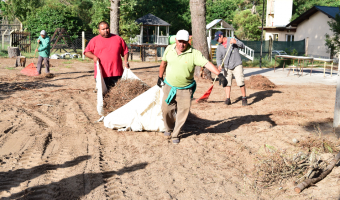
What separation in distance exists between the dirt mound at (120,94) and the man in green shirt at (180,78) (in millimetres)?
1105

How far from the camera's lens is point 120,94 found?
6238 millimetres

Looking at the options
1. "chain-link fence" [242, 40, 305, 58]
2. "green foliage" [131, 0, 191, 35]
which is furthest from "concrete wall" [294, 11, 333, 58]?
"green foliage" [131, 0, 191, 35]

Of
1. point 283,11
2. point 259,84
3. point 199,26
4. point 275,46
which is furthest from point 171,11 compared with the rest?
point 259,84

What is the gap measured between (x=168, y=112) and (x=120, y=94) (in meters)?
1.32

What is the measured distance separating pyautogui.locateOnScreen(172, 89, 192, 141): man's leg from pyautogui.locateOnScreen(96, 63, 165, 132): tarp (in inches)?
19.2

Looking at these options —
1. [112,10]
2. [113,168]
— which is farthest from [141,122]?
[112,10]

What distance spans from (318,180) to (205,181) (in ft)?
4.19

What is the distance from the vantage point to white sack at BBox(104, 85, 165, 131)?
5.58 m

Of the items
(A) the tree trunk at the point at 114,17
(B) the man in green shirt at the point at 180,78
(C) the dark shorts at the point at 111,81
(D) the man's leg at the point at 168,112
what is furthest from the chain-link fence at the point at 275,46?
(B) the man in green shirt at the point at 180,78

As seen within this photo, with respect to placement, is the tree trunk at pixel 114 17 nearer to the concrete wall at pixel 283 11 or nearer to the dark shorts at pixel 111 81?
the dark shorts at pixel 111 81

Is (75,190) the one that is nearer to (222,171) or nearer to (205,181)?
(205,181)

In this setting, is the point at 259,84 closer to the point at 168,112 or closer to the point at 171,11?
the point at 168,112

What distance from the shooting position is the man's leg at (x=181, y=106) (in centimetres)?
515

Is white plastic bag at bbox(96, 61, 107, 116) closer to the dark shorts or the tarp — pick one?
the dark shorts
